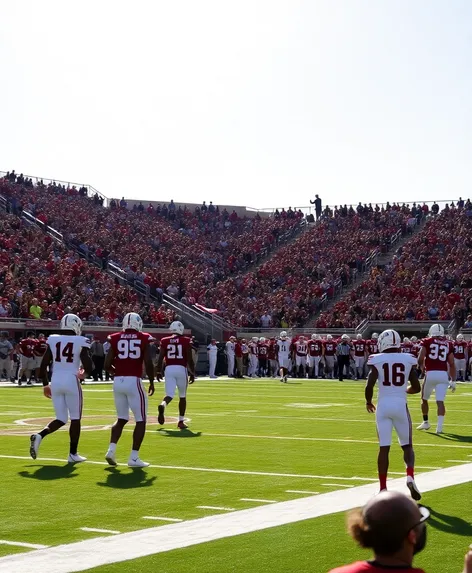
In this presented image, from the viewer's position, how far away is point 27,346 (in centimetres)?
2844

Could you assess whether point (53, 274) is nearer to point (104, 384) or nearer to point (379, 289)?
point (104, 384)

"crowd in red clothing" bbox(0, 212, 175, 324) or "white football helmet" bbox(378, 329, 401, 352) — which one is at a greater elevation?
"crowd in red clothing" bbox(0, 212, 175, 324)

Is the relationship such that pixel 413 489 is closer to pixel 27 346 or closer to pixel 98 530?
pixel 98 530

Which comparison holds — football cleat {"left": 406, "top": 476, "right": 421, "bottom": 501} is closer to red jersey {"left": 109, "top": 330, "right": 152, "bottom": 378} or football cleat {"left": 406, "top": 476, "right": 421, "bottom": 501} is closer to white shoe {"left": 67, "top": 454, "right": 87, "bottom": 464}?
red jersey {"left": 109, "top": 330, "right": 152, "bottom": 378}

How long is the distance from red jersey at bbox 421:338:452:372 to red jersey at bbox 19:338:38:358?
1503cm

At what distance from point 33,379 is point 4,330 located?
1849mm

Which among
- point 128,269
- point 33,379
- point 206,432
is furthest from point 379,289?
point 206,432

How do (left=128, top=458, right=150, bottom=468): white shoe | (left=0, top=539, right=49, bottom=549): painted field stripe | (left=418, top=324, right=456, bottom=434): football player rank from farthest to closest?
(left=418, top=324, right=456, bottom=434): football player → (left=128, top=458, right=150, bottom=468): white shoe → (left=0, top=539, right=49, bottom=549): painted field stripe

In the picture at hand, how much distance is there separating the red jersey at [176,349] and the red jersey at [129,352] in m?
3.51

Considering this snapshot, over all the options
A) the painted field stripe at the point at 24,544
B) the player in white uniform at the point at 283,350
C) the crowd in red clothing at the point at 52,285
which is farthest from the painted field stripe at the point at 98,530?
the player in white uniform at the point at 283,350

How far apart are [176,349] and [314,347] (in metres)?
20.2

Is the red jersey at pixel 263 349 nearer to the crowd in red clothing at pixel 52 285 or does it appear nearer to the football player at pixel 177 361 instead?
the crowd in red clothing at pixel 52 285

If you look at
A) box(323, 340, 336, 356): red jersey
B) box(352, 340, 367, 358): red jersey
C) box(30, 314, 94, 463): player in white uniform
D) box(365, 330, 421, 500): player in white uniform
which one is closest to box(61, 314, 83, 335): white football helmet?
box(30, 314, 94, 463): player in white uniform

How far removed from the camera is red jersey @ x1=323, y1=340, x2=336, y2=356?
35281 mm
